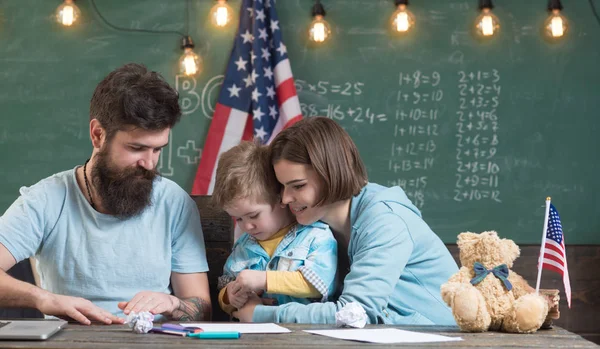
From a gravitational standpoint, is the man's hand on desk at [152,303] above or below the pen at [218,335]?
above

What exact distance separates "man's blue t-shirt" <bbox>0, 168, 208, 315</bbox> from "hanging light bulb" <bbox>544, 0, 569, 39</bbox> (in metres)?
3.03

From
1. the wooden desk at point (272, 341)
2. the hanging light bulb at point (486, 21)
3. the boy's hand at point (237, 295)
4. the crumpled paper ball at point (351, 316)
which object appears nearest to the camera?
the wooden desk at point (272, 341)

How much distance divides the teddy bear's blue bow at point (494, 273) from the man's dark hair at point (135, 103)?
1021 millimetres

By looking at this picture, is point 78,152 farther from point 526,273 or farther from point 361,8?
point 526,273

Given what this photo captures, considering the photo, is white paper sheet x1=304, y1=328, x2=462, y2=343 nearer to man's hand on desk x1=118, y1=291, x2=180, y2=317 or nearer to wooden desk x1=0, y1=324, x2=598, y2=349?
wooden desk x1=0, y1=324, x2=598, y2=349

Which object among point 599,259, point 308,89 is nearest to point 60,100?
point 308,89

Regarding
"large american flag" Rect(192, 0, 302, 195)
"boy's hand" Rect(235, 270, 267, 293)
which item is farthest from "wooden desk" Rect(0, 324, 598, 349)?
"large american flag" Rect(192, 0, 302, 195)

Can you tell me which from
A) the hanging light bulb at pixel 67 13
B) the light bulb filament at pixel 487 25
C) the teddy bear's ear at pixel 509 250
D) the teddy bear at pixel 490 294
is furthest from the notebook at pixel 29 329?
the light bulb filament at pixel 487 25

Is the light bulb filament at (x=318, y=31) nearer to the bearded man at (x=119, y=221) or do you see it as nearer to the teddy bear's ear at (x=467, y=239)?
the bearded man at (x=119, y=221)

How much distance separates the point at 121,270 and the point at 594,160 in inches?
129

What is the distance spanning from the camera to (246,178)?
227 cm

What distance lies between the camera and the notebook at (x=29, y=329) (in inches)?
62.2

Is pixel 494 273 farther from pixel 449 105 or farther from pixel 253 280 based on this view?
pixel 449 105

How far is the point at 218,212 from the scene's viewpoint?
8.32ft
